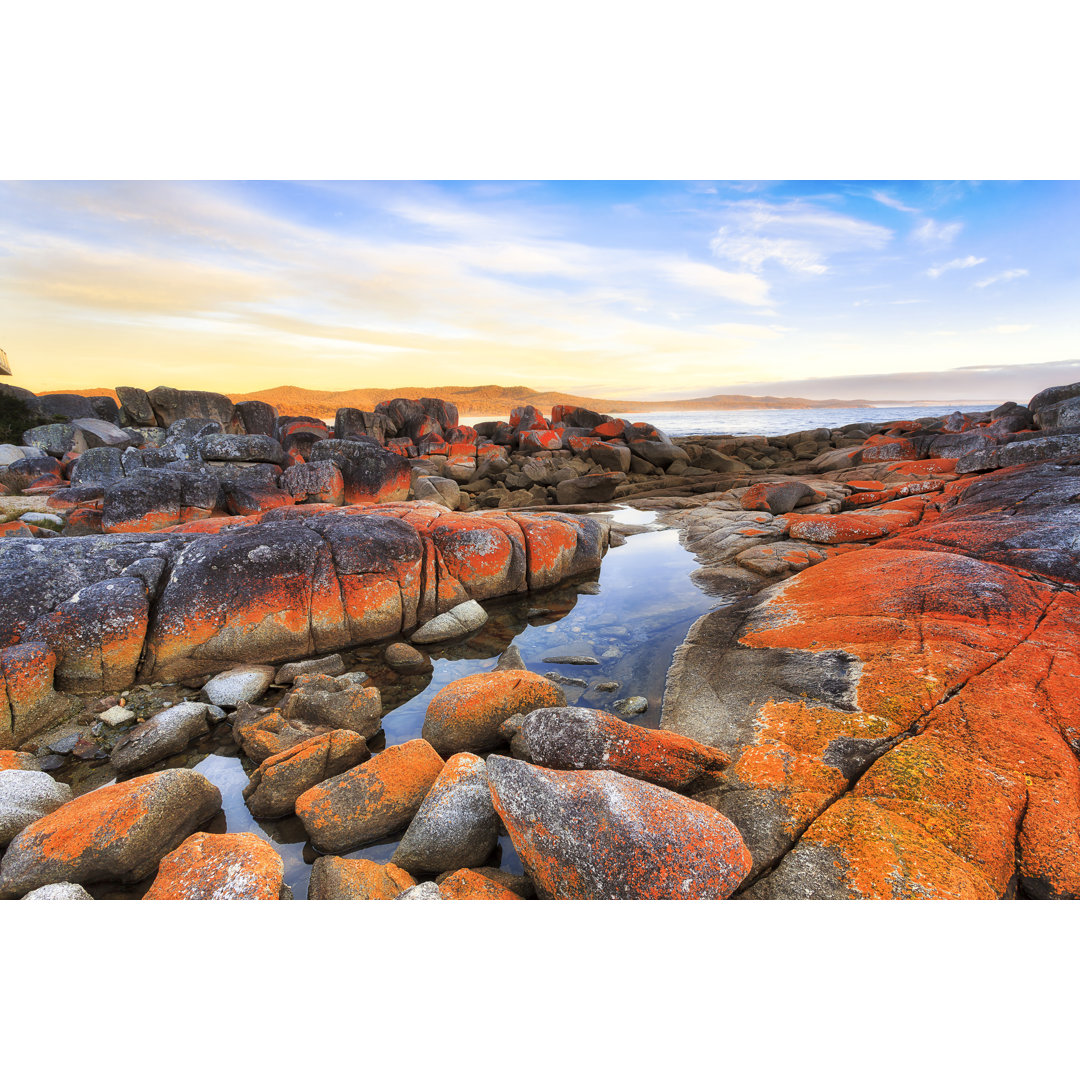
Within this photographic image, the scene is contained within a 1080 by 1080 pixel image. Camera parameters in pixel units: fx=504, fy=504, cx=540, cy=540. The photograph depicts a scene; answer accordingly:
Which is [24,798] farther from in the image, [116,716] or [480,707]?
[480,707]

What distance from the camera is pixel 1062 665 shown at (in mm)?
3506

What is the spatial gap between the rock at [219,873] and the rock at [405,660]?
298cm

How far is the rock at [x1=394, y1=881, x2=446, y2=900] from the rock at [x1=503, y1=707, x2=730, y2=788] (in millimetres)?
998

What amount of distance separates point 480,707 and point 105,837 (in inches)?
93.5

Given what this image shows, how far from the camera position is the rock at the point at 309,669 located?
17.0ft

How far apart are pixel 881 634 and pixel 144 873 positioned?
18.2 ft

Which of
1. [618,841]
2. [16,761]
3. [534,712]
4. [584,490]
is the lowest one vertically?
[16,761]

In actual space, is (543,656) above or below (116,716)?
above

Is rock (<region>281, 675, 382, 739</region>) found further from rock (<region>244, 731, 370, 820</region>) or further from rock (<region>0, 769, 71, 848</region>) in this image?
rock (<region>0, 769, 71, 848</region>)

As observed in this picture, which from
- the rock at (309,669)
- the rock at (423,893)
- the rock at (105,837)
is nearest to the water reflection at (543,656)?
the rock at (105,837)

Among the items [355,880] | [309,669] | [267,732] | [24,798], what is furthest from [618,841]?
[309,669]

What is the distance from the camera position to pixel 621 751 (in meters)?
3.11

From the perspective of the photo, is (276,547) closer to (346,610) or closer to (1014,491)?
(346,610)

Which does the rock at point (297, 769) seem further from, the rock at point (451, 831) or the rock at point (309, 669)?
the rock at point (309, 669)
